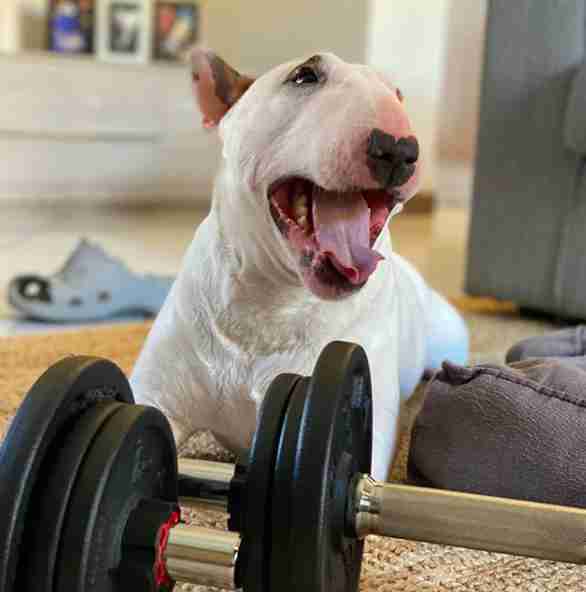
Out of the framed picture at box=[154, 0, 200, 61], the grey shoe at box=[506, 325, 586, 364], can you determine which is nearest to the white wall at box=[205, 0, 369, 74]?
the framed picture at box=[154, 0, 200, 61]

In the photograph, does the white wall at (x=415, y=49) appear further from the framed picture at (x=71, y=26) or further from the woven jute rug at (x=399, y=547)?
the woven jute rug at (x=399, y=547)

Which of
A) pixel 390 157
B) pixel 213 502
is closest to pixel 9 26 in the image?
pixel 390 157

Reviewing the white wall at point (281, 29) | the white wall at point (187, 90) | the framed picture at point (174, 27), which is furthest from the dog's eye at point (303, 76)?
the white wall at point (281, 29)

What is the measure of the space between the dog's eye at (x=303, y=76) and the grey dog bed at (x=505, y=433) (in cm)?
29

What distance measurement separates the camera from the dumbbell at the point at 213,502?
0.49 m

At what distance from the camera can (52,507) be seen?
1.62ft

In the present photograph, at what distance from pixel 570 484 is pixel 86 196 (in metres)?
2.98

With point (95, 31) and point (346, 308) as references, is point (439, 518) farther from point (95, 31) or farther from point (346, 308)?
point (95, 31)

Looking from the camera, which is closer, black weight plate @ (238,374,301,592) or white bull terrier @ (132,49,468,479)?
black weight plate @ (238,374,301,592)

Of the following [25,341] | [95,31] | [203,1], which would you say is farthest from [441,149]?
[25,341]

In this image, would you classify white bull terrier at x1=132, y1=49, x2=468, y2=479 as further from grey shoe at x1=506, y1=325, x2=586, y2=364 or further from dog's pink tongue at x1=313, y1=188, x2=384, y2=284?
grey shoe at x1=506, y1=325, x2=586, y2=364

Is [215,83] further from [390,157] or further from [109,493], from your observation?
[109,493]

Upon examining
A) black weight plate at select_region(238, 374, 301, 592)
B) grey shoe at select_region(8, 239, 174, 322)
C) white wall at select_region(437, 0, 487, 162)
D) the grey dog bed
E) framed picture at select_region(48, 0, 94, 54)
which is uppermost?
black weight plate at select_region(238, 374, 301, 592)

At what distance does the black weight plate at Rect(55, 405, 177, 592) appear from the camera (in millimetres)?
484
